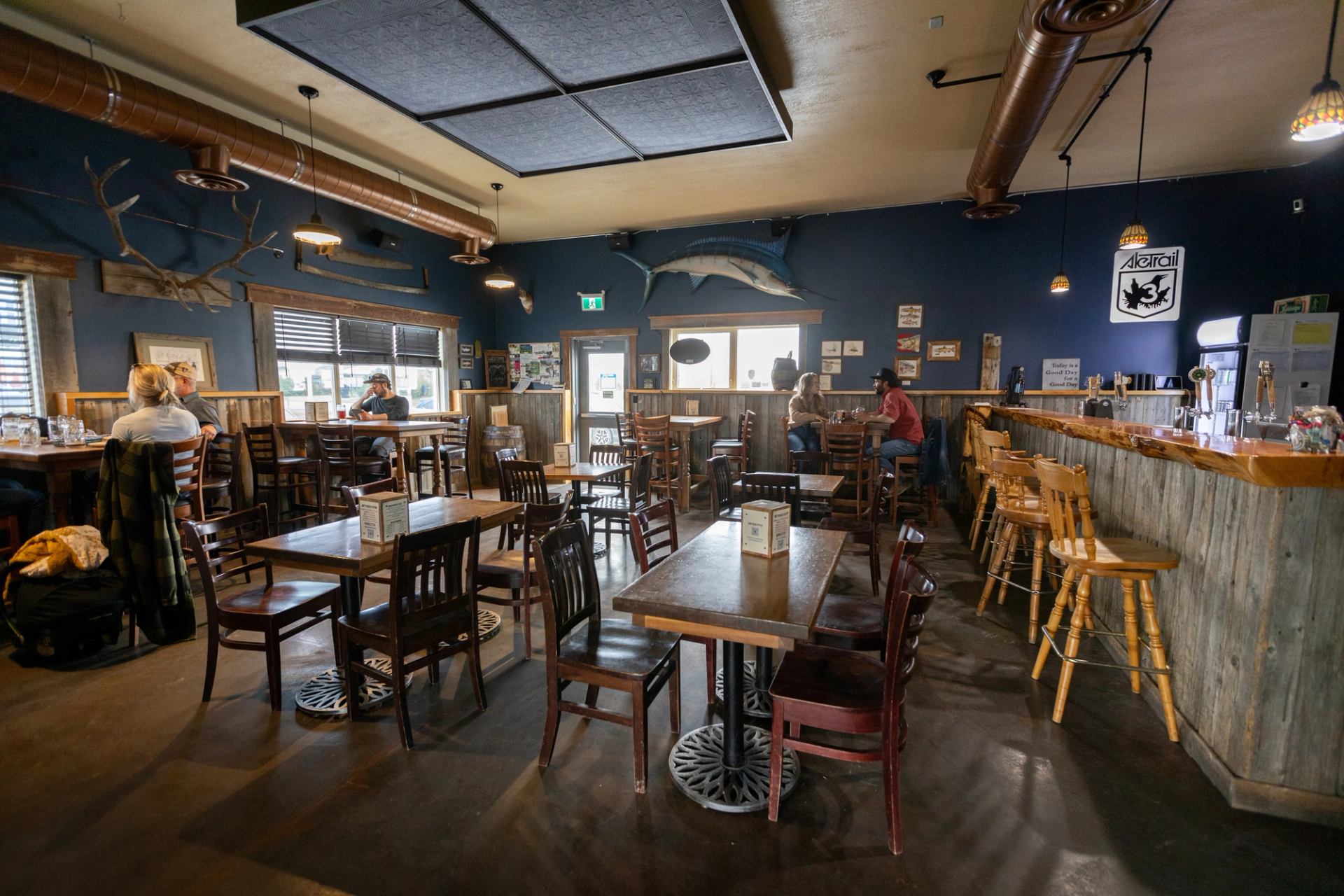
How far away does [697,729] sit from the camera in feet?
8.02

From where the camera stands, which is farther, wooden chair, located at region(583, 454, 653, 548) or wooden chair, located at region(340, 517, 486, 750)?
wooden chair, located at region(583, 454, 653, 548)

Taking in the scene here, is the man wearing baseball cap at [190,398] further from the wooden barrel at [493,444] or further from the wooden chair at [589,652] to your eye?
the wooden chair at [589,652]

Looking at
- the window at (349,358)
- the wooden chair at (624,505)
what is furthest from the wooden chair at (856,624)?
the window at (349,358)

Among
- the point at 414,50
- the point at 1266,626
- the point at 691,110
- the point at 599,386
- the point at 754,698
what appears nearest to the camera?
the point at 1266,626

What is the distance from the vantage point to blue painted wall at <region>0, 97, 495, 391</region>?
4453 mm

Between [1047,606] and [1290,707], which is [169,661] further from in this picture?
[1047,606]

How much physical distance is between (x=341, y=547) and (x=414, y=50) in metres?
Result: 3.04

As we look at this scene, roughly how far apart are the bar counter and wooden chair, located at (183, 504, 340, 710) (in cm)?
357

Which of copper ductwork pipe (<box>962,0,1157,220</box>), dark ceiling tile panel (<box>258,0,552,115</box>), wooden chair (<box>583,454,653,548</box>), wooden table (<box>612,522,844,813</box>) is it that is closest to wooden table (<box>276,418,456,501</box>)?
wooden chair (<box>583,454,653,548</box>)

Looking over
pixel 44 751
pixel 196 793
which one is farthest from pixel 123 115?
pixel 196 793

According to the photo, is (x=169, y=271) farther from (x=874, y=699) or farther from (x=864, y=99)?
(x=874, y=699)

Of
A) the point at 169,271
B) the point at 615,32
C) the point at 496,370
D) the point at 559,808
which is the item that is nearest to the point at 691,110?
the point at 615,32

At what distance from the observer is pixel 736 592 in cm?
197

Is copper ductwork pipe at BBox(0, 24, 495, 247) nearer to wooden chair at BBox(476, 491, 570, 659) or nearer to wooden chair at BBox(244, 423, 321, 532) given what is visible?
wooden chair at BBox(244, 423, 321, 532)
